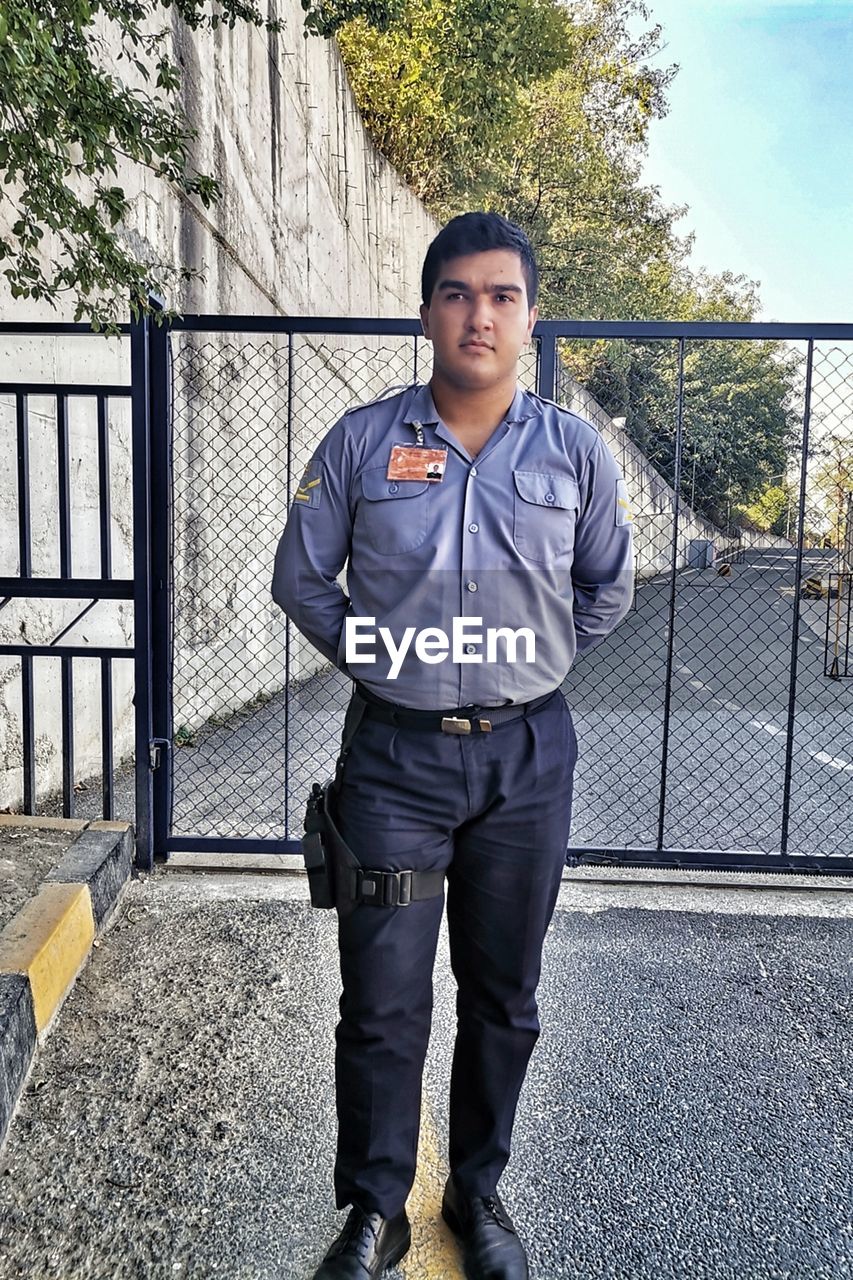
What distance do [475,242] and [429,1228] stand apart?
2.04 metres

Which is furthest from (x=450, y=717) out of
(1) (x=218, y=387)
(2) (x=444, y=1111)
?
(1) (x=218, y=387)

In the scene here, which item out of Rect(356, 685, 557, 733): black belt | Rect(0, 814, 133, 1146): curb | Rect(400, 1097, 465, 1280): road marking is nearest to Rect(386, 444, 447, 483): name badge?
Rect(356, 685, 557, 733): black belt

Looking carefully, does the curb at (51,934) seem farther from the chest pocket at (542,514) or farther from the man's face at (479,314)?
the man's face at (479,314)

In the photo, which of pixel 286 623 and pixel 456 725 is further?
pixel 286 623

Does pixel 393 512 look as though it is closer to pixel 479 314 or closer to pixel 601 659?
pixel 479 314

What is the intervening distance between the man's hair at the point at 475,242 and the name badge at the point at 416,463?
0.31 metres

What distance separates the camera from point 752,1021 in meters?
2.72

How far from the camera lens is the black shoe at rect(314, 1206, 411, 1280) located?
5.43 ft

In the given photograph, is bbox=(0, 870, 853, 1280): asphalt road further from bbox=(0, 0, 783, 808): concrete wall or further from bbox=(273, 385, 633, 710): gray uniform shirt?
bbox=(0, 0, 783, 808): concrete wall

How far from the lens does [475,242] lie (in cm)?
164

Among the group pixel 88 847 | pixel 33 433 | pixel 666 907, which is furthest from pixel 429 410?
pixel 33 433

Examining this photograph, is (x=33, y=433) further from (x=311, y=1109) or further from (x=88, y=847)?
(x=311, y=1109)

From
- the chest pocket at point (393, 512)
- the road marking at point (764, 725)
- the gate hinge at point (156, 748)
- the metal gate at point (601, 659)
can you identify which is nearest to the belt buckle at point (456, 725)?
the chest pocket at point (393, 512)

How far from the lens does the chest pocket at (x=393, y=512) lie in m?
1.65
